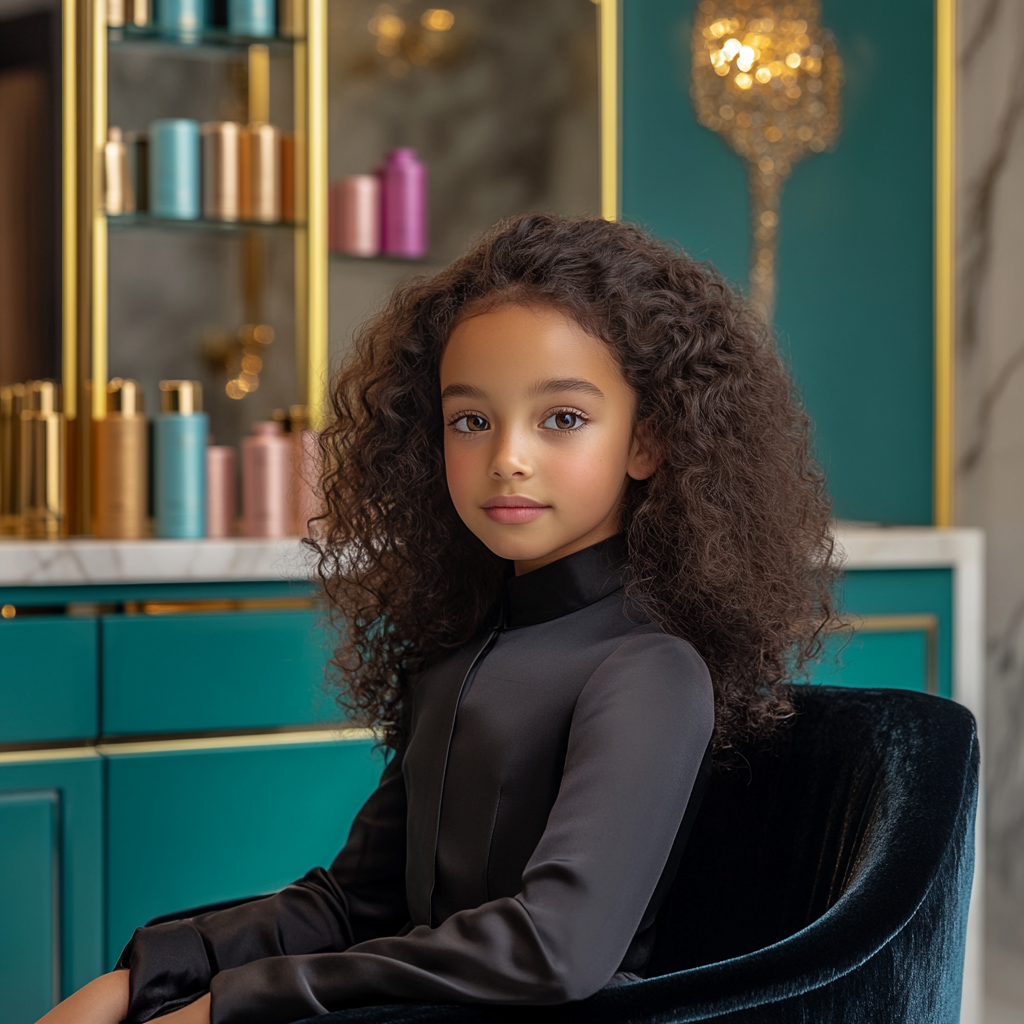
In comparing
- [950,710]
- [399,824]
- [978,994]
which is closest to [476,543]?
[399,824]

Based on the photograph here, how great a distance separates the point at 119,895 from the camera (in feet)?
4.84

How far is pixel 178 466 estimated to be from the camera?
1.62 metres

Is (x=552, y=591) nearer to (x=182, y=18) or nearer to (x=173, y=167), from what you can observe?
(x=173, y=167)

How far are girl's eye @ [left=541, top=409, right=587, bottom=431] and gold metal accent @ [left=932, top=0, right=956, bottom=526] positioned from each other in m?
1.52

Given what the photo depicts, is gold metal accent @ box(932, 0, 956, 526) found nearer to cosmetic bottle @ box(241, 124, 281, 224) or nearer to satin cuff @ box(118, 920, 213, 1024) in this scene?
cosmetic bottle @ box(241, 124, 281, 224)

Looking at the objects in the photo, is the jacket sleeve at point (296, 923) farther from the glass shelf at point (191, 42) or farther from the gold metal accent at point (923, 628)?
the glass shelf at point (191, 42)

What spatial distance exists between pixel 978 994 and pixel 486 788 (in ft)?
4.40

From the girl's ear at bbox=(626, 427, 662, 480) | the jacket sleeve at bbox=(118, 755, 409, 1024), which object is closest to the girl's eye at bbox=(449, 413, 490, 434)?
the girl's ear at bbox=(626, 427, 662, 480)

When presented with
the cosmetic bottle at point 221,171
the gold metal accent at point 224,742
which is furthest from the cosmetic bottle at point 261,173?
the gold metal accent at point 224,742

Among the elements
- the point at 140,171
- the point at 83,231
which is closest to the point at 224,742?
the point at 83,231

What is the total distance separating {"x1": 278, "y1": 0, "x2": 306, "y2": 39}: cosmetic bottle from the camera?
5.65 ft

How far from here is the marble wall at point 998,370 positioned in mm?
1981

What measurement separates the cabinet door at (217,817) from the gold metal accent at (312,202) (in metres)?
0.49

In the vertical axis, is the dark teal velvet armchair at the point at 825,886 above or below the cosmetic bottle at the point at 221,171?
below
